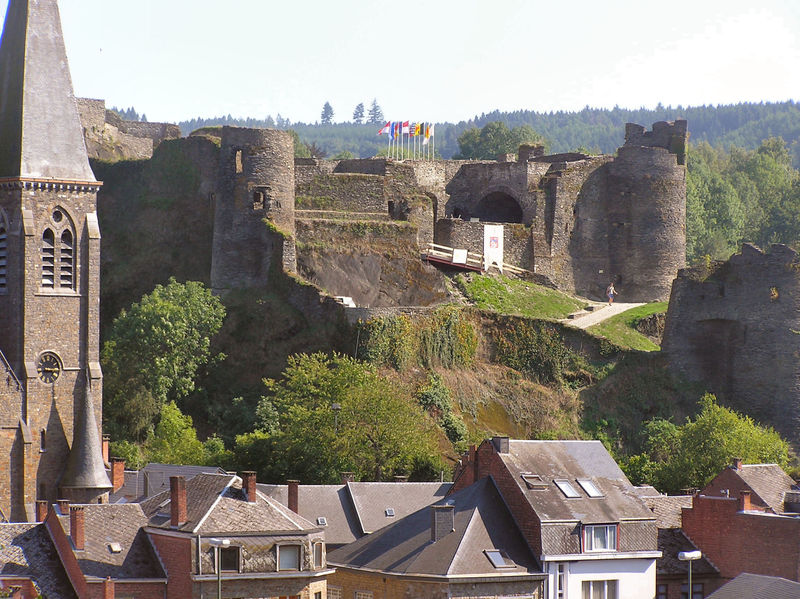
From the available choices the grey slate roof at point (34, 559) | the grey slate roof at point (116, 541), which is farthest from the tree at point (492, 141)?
the grey slate roof at point (34, 559)

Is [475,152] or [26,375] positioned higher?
[475,152]

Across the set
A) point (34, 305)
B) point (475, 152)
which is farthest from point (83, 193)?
point (475, 152)

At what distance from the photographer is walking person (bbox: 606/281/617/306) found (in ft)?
258

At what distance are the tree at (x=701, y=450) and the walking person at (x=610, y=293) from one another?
44.5ft

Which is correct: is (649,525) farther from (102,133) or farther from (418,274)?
(102,133)

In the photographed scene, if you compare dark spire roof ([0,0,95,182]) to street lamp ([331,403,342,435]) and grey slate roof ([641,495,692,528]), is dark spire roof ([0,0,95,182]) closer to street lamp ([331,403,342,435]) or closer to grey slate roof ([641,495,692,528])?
street lamp ([331,403,342,435])

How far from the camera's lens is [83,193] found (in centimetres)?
5597

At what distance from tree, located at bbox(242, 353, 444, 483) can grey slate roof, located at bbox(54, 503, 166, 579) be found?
10.1m

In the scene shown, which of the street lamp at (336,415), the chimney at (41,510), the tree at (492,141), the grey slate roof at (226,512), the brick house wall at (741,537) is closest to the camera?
the grey slate roof at (226,512)

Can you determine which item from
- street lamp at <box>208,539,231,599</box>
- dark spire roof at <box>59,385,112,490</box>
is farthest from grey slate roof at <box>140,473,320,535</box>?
dark spire roof at <box>59,385,112,490</box>

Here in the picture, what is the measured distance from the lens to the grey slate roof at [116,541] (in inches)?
1700

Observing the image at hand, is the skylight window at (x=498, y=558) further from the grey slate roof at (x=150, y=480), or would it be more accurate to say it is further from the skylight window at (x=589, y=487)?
the grey slate roof at (x=150, y=480)

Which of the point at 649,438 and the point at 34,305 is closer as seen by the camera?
the point at 34,305

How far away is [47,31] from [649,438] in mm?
26779
